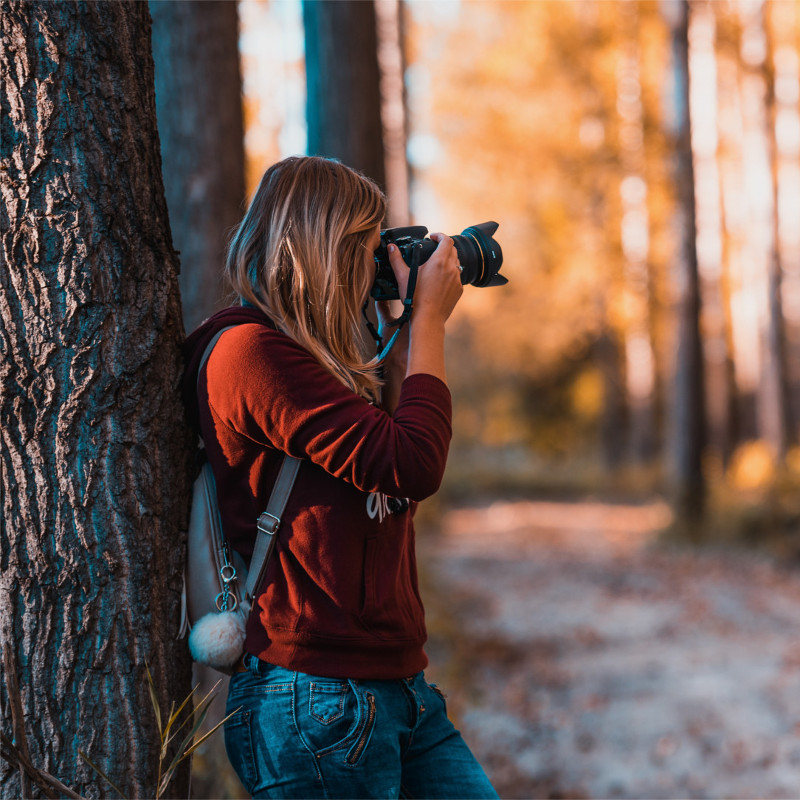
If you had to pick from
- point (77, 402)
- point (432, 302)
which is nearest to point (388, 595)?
point (432, 302)

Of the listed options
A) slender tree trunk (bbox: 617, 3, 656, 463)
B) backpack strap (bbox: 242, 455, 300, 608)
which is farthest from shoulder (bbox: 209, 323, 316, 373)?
slender tree trunk (bbox: 617, 3, 656, 463)

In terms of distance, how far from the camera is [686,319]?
1041cm

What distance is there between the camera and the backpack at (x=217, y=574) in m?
1.68

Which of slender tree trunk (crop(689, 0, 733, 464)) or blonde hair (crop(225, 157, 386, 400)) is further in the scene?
slender tree trunk (crop(689, 0, 733, 464))

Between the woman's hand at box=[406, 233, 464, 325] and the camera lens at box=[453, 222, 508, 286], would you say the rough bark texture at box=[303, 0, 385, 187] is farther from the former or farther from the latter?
the woman's hand at box=[406, 233, 464, 325]

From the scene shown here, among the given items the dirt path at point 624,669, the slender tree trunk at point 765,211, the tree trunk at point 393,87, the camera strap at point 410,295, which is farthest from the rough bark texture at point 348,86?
the slender tree trunk at point 765,211

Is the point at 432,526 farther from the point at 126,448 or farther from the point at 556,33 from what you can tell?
the point at 126,448

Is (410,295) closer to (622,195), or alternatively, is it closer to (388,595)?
(388,595)

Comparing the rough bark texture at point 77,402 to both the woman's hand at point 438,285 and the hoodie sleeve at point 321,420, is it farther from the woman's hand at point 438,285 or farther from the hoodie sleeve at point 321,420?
the woman's hand at point 438,285

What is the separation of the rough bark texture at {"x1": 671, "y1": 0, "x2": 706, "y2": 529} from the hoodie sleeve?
9.46 metres

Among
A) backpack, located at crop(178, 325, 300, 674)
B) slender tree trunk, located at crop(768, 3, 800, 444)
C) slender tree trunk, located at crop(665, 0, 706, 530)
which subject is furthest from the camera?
slender tree trunk, located at crop(768, 3, 800, 444)

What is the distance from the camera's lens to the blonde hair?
1710 millimetres

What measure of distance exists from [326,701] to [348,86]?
14.6 ft

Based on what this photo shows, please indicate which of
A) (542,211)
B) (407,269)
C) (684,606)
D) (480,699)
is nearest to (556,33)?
(542,211)
